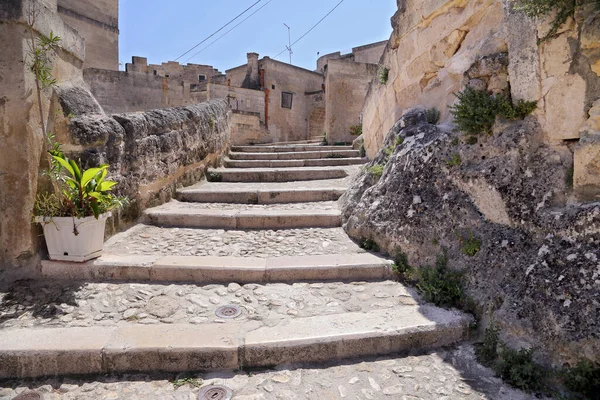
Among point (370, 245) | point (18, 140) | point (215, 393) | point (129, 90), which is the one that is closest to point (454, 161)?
point (370, 245)

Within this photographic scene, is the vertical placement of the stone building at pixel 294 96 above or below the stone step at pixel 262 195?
above

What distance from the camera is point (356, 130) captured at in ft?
32.7

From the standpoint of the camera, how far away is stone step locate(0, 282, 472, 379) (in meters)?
2.11

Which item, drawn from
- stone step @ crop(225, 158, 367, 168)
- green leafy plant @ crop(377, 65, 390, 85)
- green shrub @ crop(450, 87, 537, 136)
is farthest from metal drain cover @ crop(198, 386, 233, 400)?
stone step @ crop(225, 158, 367, 168)

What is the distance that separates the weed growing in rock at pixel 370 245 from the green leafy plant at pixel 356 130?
6.73 m

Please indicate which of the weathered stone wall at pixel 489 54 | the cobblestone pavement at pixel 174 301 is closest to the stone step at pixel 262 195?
the weathered stone wall at pixel 489 54

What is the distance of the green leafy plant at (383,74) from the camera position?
502 cm

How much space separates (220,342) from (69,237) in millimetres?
1626

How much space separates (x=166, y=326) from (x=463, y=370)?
6.14 feet

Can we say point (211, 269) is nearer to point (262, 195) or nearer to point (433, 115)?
point (262, 195)

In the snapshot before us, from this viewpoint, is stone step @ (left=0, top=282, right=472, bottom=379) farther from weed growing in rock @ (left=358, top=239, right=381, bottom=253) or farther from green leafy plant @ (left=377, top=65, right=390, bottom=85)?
green leafy plant @ (left=377, top=65, right=390, bottom=85)

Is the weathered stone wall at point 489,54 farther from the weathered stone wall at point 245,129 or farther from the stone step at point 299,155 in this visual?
the weathered stone wall at point 245,129

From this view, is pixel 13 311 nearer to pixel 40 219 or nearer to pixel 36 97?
pixel 40 219

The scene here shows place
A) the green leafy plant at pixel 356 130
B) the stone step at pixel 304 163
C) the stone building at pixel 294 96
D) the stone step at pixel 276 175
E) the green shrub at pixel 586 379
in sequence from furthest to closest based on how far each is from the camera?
1. the stone building at pixel 294 96
2. the green leafy plant at pixel 356 130
3. the stone step at pixel 304 163
4. the stone step at pixel 276 175
5. the green shrub at pixel 586 379
